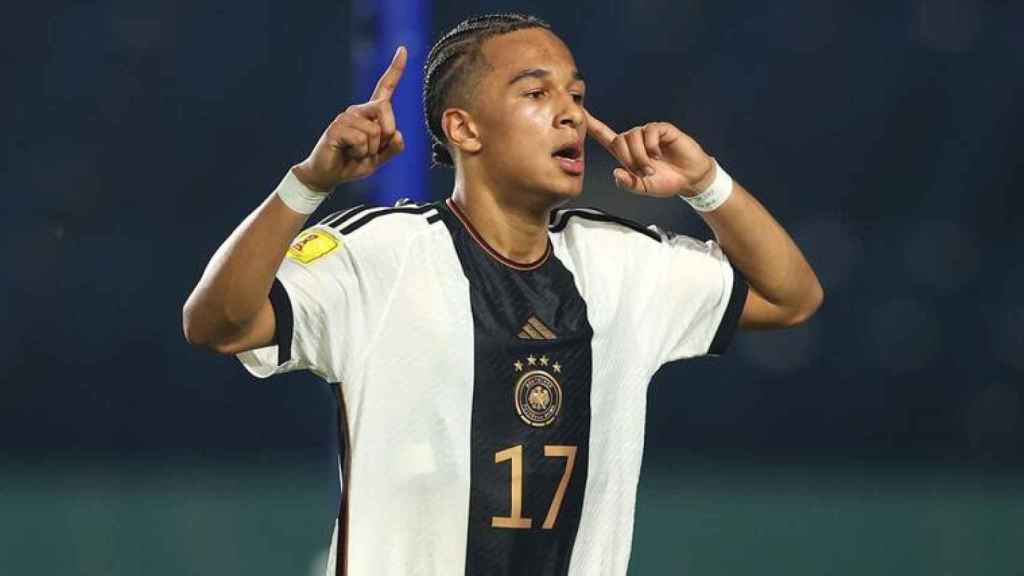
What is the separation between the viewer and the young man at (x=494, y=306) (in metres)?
2.17

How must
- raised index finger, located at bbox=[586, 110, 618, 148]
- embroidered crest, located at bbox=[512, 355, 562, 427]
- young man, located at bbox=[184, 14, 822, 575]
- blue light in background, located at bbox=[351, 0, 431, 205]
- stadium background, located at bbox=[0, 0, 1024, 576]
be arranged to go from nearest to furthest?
young man, located at bbox=[184, 14, 822, 575], embroidered crest, located at bbox=[512, 355, 562, 427], raised index finger, located at bbox=[586, 110, 618, 148], blue light in background, located at bbox=[351, 0, 431, 205], stadium background, located at bbox=[0, 0, 1024, 576]

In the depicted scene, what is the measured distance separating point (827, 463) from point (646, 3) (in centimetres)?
119

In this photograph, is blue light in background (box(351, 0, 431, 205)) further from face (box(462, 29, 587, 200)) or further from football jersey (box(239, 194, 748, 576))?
football jersey (box(239, 194, 748, 576))

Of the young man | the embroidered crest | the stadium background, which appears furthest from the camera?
the stadium background

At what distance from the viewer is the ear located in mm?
2455

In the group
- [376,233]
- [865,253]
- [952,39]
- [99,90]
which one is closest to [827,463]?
[865,253]

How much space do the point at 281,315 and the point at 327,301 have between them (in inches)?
2.8

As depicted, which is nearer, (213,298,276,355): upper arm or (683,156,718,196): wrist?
(213,298,276,355): upper arm

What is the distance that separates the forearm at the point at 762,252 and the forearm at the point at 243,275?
645 millimetres

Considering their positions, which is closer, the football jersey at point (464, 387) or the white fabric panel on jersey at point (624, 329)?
the football jersey at point (464, 387)

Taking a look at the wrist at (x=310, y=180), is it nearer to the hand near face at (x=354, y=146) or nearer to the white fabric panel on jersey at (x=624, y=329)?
the hand near face at (x=354, y=146)

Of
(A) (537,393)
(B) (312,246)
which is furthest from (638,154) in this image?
(B) (312,246)

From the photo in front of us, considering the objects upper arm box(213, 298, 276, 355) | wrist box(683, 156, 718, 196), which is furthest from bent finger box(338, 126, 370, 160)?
wrist box(683, 156, 718, 196)

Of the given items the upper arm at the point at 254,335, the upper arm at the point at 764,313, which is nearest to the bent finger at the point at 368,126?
the upper arm at the point at 254,335
